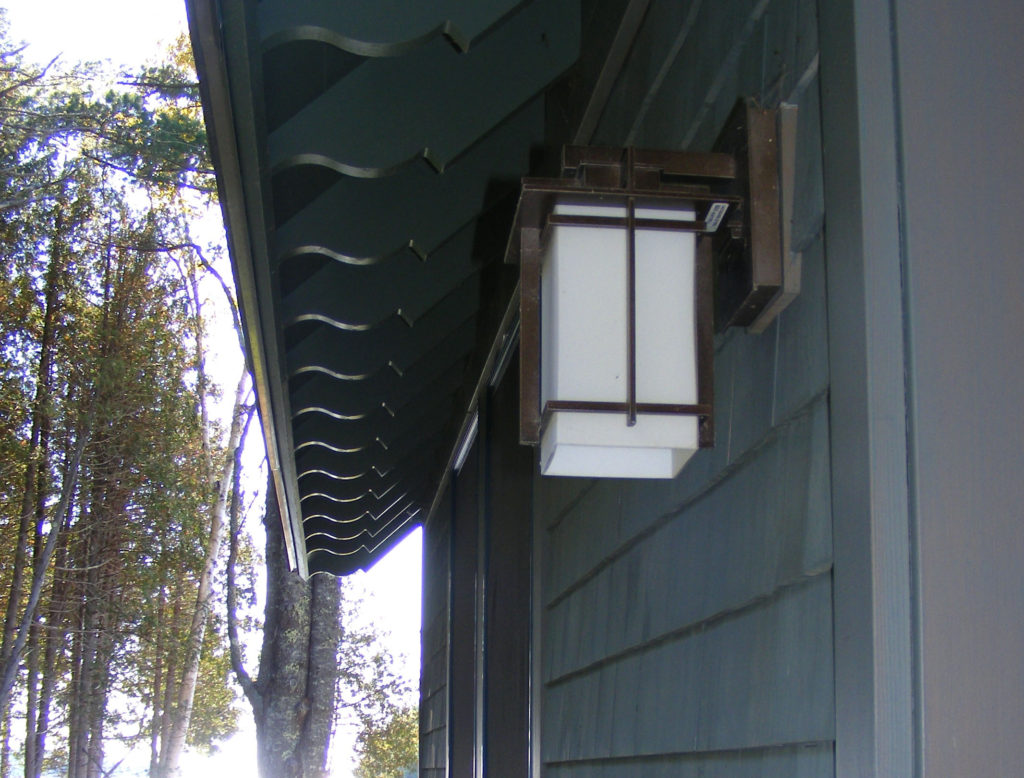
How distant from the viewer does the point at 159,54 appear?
15672mm

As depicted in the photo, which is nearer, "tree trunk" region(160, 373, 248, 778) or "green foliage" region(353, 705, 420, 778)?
"green foliage" region(353, 705, 420, 778)

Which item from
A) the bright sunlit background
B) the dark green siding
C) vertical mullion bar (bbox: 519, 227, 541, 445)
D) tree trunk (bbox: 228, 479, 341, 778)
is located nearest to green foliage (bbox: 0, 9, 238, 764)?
the bright sunlit background

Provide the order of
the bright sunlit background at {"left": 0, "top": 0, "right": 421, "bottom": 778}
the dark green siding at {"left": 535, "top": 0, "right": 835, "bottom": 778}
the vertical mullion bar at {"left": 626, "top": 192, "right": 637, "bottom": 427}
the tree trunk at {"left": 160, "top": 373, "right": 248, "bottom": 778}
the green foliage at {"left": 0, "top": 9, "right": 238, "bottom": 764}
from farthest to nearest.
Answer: the tree trunk at {"left": 160, "top": 373, "right": 248, "bottom": 778} → the bright sunlit background at {"left": 0, "top": 0, "right": 421, "bottom": 778} → the green foliage at {"left": 0, "top": 9, "right": 238, "bottom": 764} → the vertical mullion bar at {"left": 626, "top": 192, "right": 637, "bottom": 427} → the dark green siding at {"left": 535, "top": 0, "right": 835, "bottom": 778}

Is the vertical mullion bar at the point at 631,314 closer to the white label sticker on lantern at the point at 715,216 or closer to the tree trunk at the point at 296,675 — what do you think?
the white label sticker on lantern at the point at 715,216

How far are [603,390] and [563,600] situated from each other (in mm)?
1069

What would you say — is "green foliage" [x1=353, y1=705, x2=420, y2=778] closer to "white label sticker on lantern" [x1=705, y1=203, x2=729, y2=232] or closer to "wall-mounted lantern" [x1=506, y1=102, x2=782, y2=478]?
"wall-mounted lantern" [x1=506, y1=102, x2=782, y2=478]

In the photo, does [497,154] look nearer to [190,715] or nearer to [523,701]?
[523,701]

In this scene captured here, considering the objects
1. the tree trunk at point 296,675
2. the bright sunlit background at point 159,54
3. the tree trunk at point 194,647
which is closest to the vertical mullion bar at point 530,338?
the tree trunk at point 296,675

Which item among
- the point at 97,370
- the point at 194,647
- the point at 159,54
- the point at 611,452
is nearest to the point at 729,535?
the point at 611,452

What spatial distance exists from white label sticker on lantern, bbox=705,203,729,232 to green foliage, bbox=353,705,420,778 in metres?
14.6

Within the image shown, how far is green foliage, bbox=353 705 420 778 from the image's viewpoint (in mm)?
14781

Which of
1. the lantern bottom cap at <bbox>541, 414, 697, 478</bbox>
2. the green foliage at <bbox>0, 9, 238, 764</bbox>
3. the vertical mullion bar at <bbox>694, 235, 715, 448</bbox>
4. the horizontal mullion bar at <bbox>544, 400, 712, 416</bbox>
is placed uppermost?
the green foliage at <bbox>0, 9, 238, 764</bbox>

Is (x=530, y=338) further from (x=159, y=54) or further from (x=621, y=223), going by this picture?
(x=159, y=54)

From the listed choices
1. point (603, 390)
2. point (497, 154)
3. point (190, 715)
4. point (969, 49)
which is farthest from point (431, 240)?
point (190, 715)
